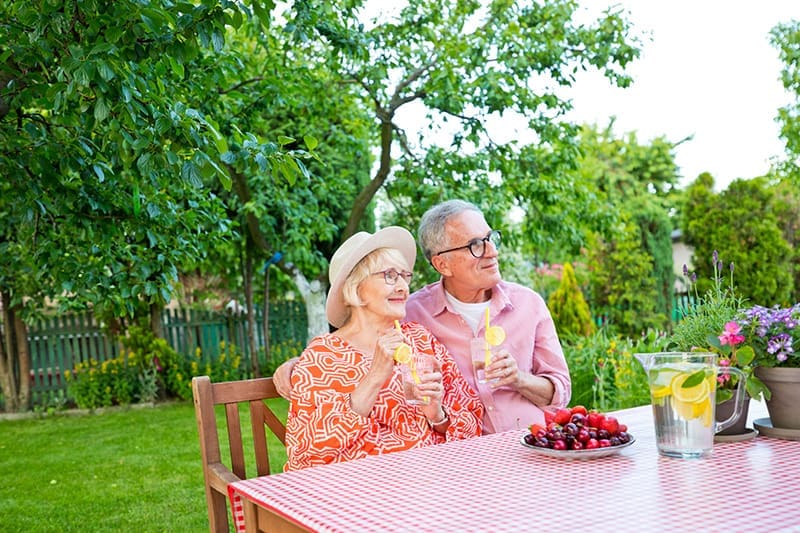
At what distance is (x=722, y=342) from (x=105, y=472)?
5.00 metres

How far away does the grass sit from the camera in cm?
432

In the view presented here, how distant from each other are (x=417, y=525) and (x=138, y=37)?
1.94 meters

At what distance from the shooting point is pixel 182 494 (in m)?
4.76

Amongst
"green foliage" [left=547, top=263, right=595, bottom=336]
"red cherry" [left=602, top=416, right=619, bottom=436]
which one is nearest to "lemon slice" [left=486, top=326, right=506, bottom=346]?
"red cherry" [left=602, top=416, right=619, bottom=436]

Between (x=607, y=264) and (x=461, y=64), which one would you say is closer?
(x=461, y=64)

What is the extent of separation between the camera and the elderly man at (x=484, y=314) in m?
2.63

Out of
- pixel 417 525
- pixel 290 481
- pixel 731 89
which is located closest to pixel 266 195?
pixel 290 481

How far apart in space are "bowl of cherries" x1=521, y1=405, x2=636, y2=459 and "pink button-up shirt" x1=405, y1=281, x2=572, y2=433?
2.62 feet

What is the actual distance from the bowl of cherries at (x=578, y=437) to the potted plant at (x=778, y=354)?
357mm

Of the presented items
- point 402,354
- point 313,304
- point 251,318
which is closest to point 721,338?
point 402,354

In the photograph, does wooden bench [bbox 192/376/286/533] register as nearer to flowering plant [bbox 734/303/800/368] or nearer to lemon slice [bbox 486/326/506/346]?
lemon slice [bbox 486/326/506/346]

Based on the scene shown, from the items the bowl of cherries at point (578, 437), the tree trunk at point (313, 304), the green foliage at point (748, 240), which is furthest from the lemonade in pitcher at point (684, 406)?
the green foliage at point (748, 240)

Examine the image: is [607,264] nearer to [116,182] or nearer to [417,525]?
[116,182]

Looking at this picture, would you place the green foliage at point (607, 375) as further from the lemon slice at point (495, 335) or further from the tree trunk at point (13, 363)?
the tree trunk at point (13, 363)
